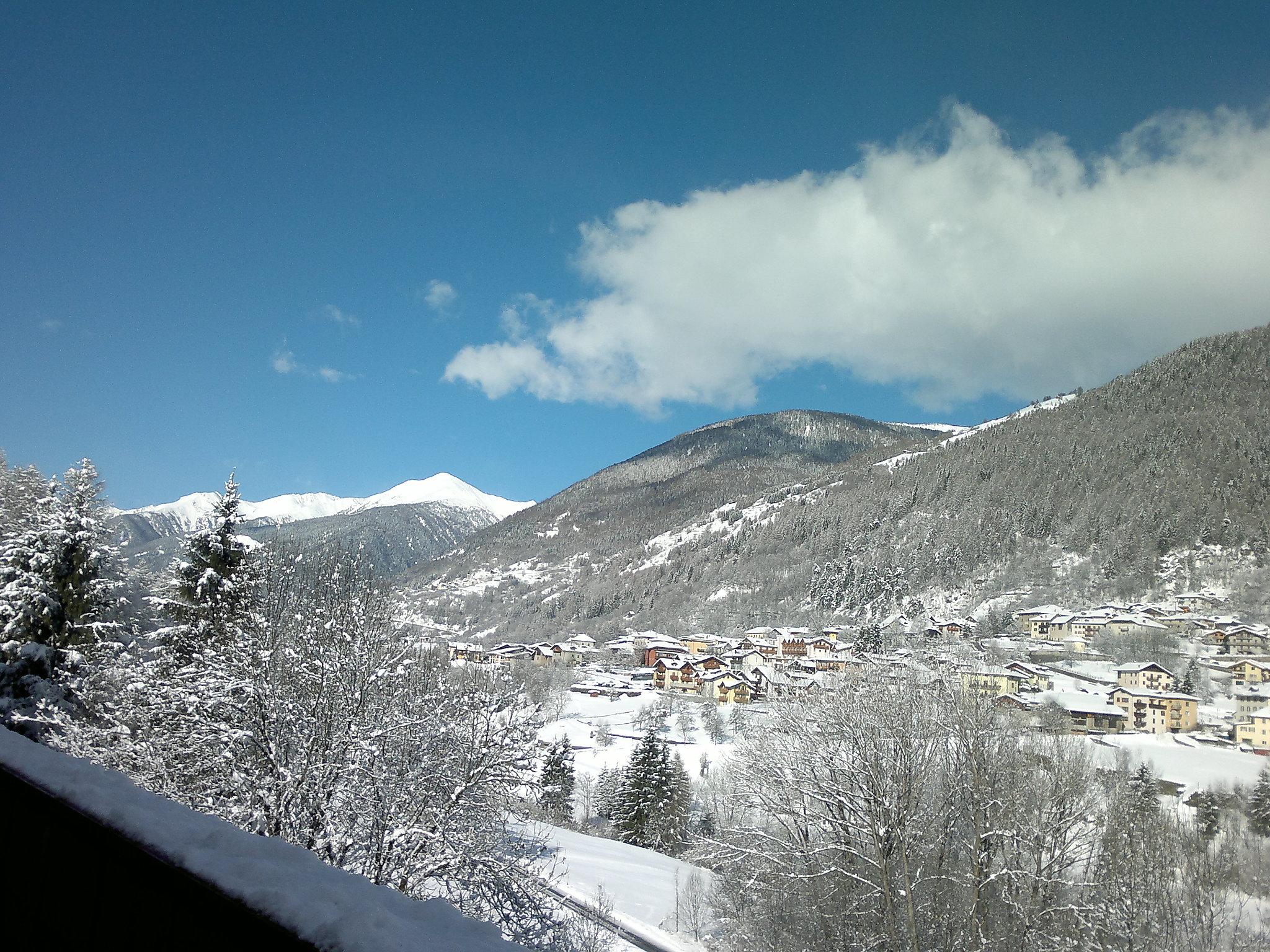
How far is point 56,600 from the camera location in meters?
15.2

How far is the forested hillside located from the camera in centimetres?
9712

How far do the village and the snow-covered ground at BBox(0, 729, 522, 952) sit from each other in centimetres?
1815

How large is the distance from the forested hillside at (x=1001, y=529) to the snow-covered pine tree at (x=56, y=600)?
103 metres

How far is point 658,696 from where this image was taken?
254 feet

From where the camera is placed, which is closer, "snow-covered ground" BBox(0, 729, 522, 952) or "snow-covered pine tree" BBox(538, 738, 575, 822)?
"snow-covered ground" BBox(0, 729, 522, 952)

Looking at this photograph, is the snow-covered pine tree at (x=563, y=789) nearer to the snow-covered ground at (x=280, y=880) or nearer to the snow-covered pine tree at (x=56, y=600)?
the snow-covered pine tree at (x=56, y=600)

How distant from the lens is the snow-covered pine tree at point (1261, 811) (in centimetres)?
2904

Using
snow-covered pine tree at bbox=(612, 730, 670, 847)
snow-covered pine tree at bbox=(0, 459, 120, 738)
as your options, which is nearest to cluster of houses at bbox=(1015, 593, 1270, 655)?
snow-covered pine tree at bbox=(612, 730, 670, 847)

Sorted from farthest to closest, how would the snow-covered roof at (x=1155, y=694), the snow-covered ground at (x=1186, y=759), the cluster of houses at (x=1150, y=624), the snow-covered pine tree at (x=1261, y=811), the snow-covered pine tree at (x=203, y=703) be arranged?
the cluster of houses at (x=1150, y=624)
the snow-covered roof at (x=1155, y=694)
the snow-covered ground at (x=1186, y=759)
the snow-covered pine tree at (x=1261, y=811)
the snow-covered pine tree at (x=203, y=703)

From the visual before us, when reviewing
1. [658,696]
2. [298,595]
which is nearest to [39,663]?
[298,595]

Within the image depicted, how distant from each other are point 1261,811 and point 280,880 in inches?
1636

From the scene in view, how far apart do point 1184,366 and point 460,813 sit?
614ft

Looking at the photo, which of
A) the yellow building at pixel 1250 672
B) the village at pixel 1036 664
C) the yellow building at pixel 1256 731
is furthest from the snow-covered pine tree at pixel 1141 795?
the yellow building at pixel 1250 672

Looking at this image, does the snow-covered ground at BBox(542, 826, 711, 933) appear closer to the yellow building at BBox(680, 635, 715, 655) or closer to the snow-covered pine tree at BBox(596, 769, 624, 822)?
the snow-covered pine tree at BBox(596, 769, 624, 822)
